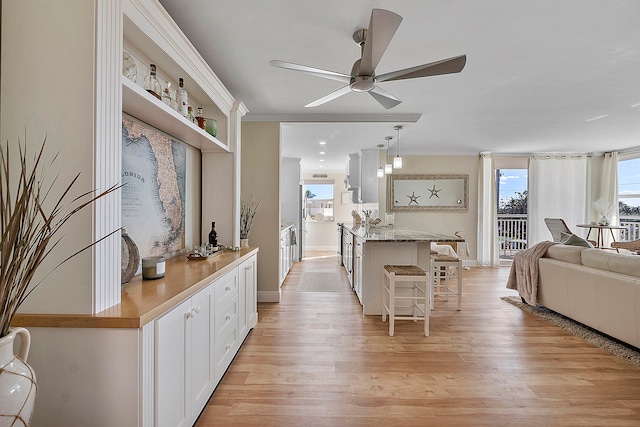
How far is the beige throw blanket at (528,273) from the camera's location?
363 centimetres

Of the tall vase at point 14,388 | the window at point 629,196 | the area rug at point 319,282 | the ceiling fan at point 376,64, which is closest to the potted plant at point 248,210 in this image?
the area rug at point 319,282

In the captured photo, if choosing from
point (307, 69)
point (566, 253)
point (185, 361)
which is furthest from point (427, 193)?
point (185, 361)

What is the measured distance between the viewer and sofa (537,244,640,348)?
2531 mm

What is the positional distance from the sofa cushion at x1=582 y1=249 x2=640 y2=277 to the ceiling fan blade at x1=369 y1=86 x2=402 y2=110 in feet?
7.80

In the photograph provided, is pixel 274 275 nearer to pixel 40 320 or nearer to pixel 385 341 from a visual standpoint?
pixel 385 341

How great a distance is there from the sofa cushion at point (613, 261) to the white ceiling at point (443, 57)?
165 cm

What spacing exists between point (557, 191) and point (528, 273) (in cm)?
408

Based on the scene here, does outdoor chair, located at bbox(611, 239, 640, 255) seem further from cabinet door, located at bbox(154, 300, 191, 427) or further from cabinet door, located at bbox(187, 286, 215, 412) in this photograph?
cabinet door, located at bbox(154, 300, 191, 427)

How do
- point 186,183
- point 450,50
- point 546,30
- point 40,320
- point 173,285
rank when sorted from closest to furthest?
point 40,320 < point 173,285 < point 546,30 < point 450,50 < point 186,183

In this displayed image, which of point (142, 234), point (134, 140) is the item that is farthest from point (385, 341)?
point (134, 140)

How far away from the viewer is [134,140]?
1.88 metres

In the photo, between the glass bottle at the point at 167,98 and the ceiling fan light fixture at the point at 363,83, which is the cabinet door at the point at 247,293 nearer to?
the glass bottle at the point at 167,98

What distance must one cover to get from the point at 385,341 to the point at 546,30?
2.72 m

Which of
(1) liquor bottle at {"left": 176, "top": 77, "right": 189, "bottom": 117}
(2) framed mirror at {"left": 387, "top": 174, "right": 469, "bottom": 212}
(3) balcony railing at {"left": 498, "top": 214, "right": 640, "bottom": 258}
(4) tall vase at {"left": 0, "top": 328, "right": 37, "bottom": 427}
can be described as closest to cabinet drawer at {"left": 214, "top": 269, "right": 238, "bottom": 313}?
(4) tall vase at {"left": 0, "top": 328, "right": 37, "bottom": 427}
